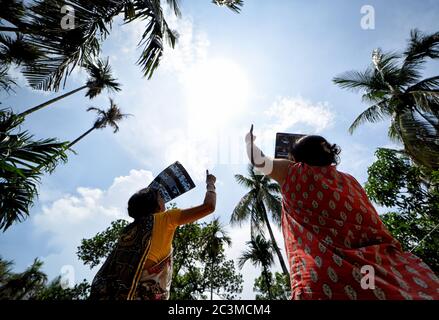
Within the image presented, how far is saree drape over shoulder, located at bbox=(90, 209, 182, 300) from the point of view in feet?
5.49

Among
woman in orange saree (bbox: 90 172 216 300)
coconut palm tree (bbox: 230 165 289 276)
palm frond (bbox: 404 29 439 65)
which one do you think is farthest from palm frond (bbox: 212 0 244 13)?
coconut palm tree (bbox: 230 165 289 276)

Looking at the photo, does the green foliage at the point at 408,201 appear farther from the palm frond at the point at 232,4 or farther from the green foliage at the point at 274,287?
the green foliage at the point at 274,287

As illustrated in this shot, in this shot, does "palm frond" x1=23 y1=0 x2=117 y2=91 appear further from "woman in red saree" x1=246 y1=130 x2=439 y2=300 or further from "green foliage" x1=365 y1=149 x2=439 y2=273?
"green foliage" x1=365 y1=149 x2=439 y2=273

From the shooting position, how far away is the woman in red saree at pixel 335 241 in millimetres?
1025

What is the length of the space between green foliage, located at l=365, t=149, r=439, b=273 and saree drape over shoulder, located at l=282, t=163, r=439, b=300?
8427mm

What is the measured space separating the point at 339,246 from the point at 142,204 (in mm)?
1647

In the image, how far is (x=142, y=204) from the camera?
7.26ft

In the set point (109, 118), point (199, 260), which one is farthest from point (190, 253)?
point (109, 118)

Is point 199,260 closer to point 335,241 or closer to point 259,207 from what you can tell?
point 259,207

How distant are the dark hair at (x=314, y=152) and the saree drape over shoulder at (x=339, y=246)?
0.08 metres

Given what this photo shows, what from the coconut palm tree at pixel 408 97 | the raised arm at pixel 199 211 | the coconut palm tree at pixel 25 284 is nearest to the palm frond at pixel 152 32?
the raised arm at pixel 199 211
